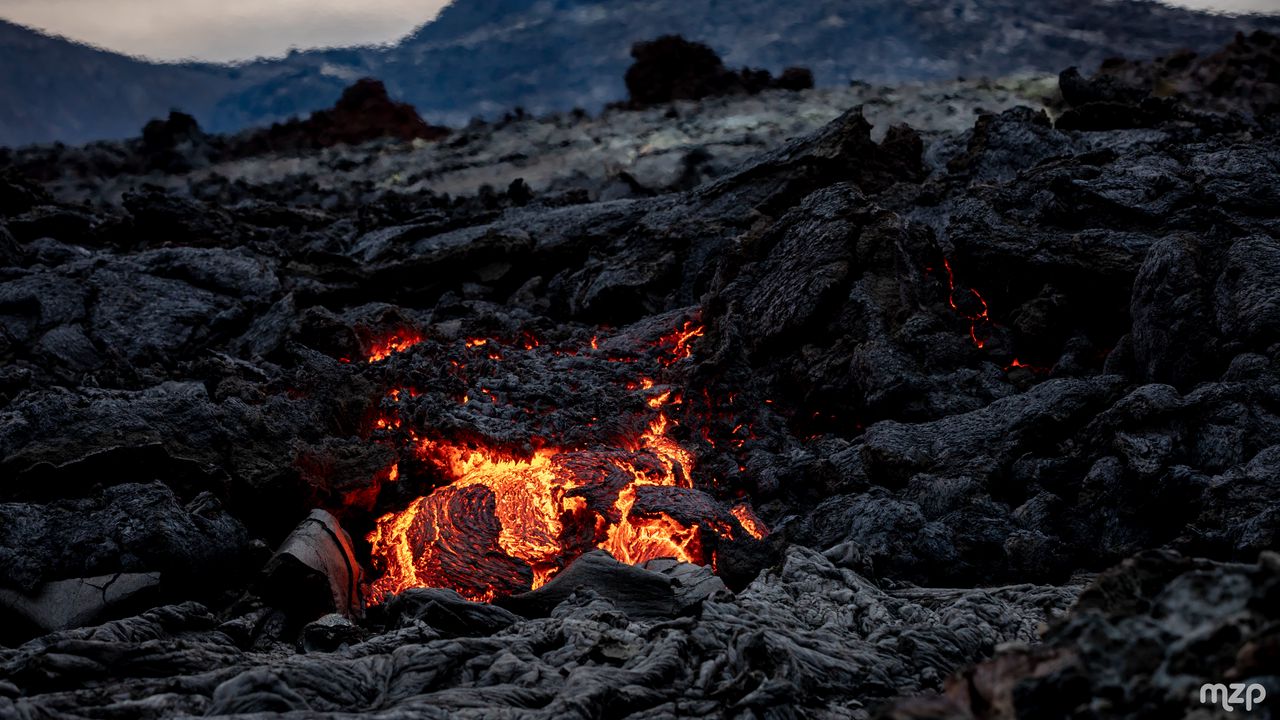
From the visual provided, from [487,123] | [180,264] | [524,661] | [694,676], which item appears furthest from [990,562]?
[487,123]

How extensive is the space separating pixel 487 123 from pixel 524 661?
3878 centimetres

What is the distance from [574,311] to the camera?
16.8m

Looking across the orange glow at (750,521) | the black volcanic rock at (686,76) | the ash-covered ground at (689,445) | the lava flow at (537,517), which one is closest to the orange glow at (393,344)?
the ash-covered ground at (689,445)

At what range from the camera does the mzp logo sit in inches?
127

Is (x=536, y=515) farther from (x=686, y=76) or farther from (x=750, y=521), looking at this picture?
(x=686, y=76)

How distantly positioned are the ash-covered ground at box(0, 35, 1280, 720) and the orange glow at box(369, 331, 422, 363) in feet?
0.36

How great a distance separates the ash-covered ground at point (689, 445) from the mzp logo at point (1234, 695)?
55 mm

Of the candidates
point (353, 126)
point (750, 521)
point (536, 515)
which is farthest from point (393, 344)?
point (353, 126)

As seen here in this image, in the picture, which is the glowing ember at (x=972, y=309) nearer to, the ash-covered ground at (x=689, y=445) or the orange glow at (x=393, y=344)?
the ash-covered ground at (x=689, y=445)

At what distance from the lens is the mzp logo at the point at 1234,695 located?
3.24m

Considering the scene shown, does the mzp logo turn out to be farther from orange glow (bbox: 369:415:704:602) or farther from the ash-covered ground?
orange glow (bbox: 369:415:704:602)

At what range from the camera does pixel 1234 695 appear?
10.7 feet

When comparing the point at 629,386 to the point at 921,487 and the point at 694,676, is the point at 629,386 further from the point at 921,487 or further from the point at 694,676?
the point at 694,676

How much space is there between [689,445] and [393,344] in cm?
596
